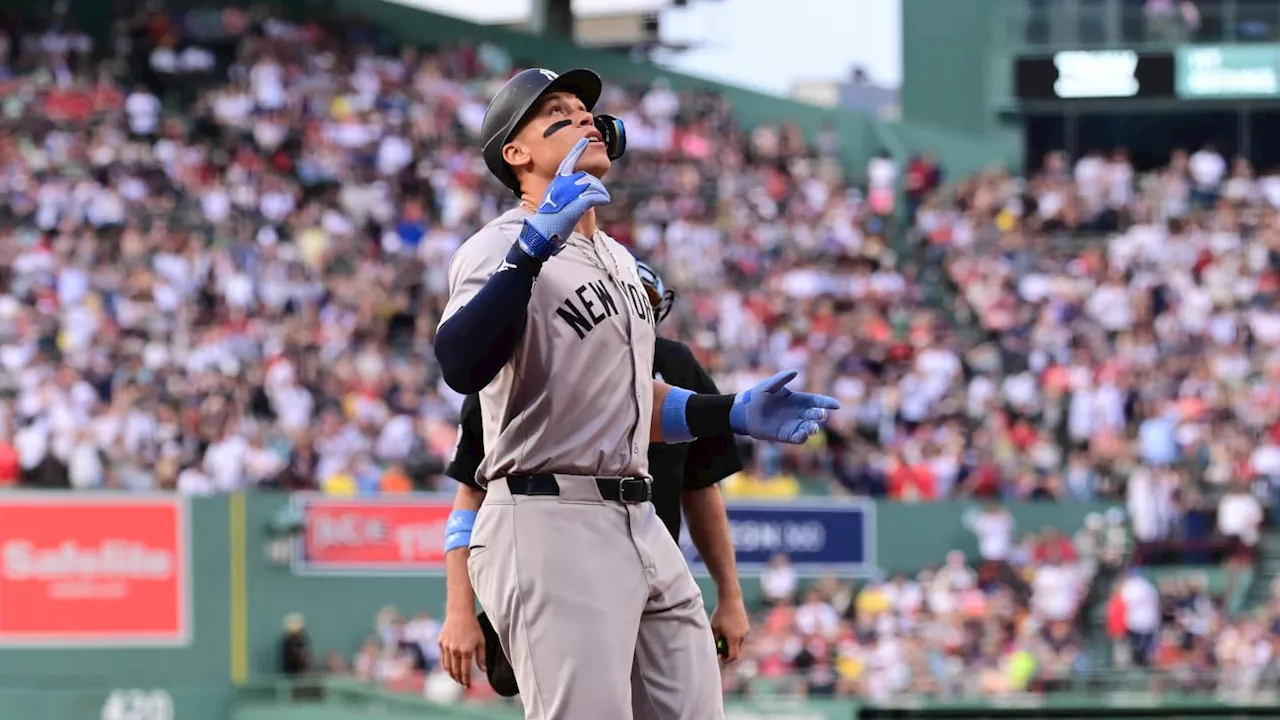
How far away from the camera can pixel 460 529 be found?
470cm

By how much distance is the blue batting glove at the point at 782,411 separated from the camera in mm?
4434

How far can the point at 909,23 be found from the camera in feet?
104

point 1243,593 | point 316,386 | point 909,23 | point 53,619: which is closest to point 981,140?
point 909,23

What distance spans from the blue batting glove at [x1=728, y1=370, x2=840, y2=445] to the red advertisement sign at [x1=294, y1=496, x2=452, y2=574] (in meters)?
13.0

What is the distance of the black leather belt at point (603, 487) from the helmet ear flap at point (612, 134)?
723 millimetres

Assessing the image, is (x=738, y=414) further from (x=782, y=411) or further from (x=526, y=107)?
(x=526, y=107)

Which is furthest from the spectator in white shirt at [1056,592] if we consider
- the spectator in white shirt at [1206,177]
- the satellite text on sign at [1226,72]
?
the satellite text on sign at [1226,72]

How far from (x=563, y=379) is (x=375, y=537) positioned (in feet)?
44.1

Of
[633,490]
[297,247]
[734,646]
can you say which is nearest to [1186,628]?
[297,247]

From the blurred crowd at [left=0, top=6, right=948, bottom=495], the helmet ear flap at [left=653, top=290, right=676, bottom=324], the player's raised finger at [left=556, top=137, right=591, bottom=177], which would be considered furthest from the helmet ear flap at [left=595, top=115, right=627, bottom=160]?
the blurred crowd at [left=0, top=6, right=948, bottom=495]

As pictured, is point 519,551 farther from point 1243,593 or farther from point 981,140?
point 981,140

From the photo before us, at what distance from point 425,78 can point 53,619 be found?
8660mm

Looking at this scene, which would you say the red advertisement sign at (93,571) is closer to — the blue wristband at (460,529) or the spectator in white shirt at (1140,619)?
the spectator in white shirt at (1140,619)

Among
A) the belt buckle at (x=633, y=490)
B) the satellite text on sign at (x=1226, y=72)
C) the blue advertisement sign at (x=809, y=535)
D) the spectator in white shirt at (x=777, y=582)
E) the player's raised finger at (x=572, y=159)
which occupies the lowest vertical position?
the spectator in white shirt at (x=777, y=582)
